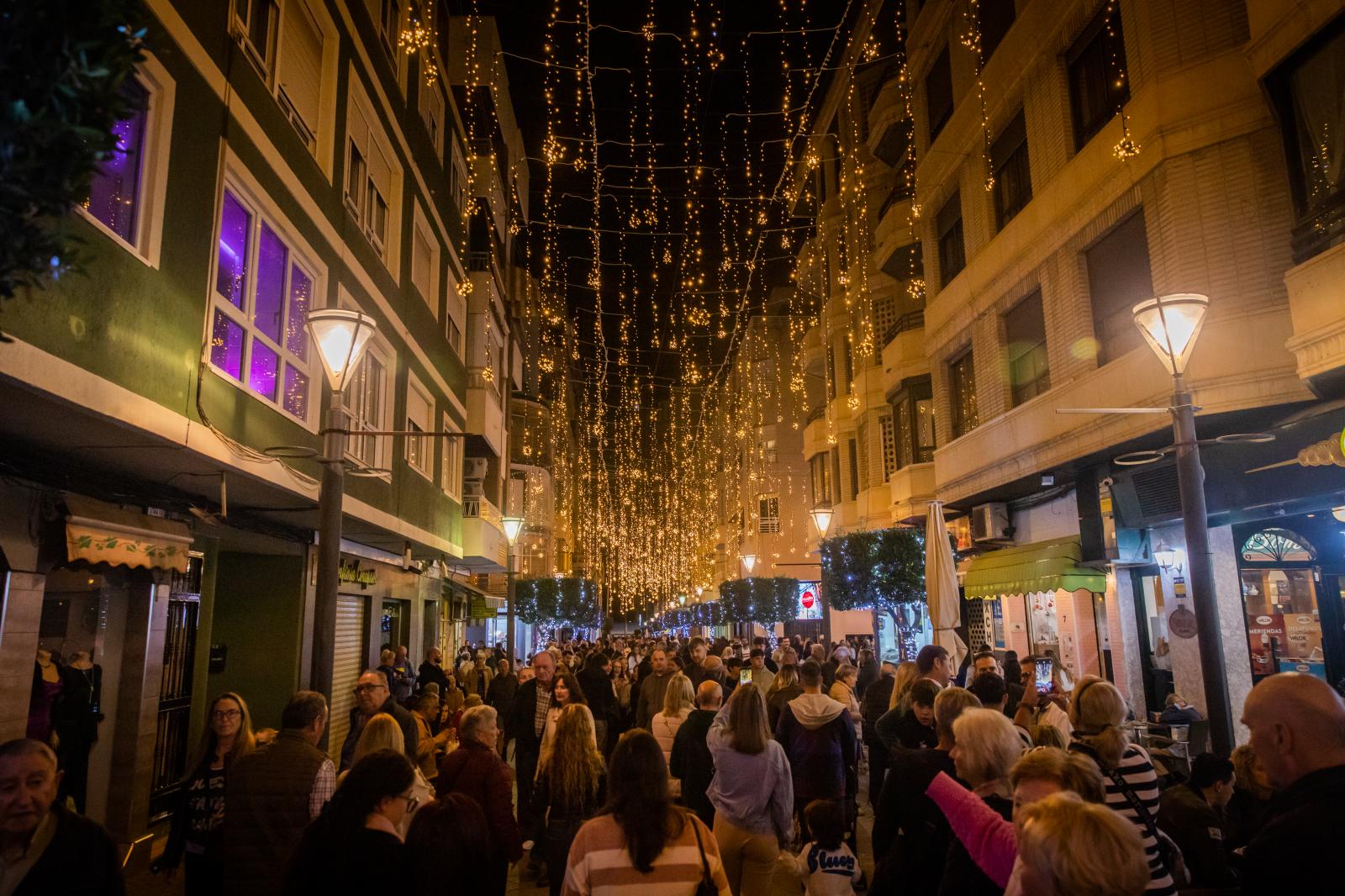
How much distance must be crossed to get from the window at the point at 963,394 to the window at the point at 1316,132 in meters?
9.16

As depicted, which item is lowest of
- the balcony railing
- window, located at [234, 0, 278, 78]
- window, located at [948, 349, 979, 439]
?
window, located at [948, 349, 979, 439]

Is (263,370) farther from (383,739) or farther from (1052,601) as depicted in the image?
(1052,601)

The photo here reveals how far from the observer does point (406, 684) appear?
14695 mm

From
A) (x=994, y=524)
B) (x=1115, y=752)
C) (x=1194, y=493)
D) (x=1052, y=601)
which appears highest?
(x=994, y=524)

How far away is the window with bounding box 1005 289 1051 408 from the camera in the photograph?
16.6 metres

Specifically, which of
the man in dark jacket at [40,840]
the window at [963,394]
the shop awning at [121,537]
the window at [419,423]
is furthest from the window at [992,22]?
the man in dark jacket at [40,840]

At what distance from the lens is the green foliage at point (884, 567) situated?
2089 cm

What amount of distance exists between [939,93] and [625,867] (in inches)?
838

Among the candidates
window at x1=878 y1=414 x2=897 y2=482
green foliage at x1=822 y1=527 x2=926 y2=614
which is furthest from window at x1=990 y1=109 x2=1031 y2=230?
window at x1=878 y1=414 x2=897 y2=482

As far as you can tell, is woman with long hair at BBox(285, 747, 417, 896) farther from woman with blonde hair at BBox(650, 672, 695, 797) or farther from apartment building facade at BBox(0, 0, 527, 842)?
woman with blonde hair at BBox(650, 672, 695, 797)

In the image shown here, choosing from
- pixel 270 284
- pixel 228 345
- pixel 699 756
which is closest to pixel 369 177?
pixel 270 284

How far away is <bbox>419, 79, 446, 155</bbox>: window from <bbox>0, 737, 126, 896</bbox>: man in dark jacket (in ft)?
59.6

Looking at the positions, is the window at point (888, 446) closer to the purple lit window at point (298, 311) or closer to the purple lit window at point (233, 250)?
the purple lit window at point (298, 311)

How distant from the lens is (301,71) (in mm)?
11969
